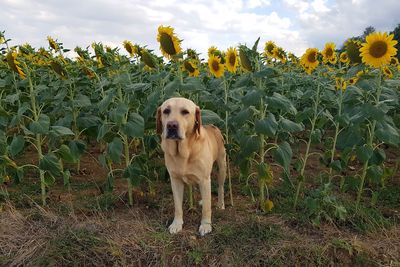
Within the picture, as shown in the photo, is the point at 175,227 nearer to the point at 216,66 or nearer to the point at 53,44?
the point at 216,66

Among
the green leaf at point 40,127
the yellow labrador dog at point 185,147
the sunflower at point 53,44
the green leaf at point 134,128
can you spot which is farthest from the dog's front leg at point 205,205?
the sunflower at point 53,44

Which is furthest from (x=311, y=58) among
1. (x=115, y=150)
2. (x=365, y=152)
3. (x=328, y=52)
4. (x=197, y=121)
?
(x=115, y=150)

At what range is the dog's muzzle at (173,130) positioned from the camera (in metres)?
3.18

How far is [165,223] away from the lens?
13.0ft

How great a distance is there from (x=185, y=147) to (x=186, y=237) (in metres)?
0.80

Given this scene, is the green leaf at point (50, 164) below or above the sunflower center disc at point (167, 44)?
below

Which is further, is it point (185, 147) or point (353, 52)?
point (353, 52)

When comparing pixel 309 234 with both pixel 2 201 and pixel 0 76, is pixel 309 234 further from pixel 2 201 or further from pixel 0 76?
pixel 0 76

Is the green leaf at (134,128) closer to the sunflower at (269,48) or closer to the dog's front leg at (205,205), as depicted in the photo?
the dog's front leg at (205,205)

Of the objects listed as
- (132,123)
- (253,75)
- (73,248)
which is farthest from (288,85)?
(73,248)

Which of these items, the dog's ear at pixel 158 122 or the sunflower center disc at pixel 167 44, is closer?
the dog's ear at pixel 158 122

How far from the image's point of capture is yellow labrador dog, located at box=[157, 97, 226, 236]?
10.7 feet

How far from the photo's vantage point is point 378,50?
A: 3539 mm

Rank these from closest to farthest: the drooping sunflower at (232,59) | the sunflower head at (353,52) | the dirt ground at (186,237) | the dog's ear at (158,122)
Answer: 1. the dirt ground at (186,237)
2. the dog's ear at (158,122)
3. the sunflower head at (353,52)
4. the drooping sunflower at (232,59)
